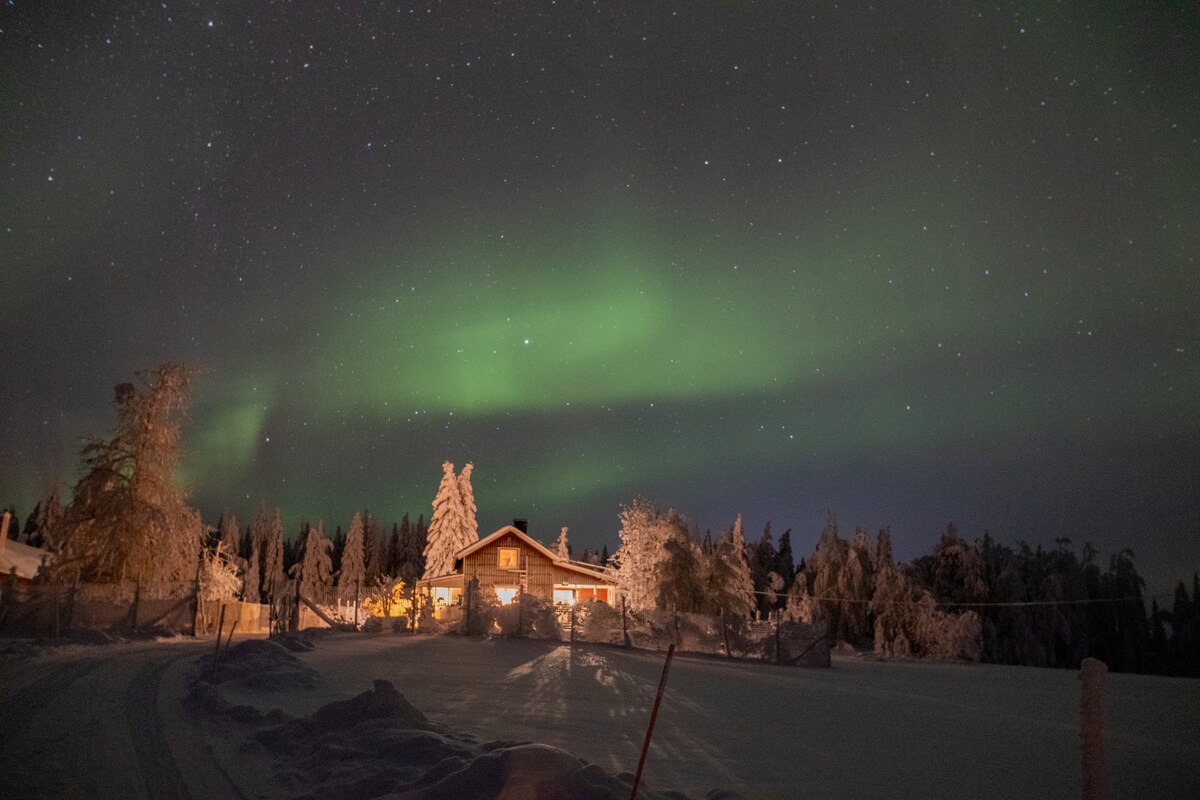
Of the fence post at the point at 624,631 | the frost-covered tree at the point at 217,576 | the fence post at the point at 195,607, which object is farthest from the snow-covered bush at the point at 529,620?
the frost-covered tree at the point at 217,576

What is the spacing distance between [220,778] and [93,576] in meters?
37.3

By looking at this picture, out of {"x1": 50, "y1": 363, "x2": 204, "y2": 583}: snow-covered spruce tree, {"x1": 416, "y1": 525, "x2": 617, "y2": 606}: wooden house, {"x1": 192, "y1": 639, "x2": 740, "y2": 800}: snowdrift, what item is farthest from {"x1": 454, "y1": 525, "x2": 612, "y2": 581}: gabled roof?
{"x1": 192, "y1": 639, "x2": 740, "y2": 800}: snowdrift

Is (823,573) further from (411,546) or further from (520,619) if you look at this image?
(411,546)

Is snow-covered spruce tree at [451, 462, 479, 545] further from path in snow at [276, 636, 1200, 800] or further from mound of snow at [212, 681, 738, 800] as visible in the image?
mound of snow at [212, 681, 738, 800]

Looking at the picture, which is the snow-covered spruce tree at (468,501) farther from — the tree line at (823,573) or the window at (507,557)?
the window at (507,557)

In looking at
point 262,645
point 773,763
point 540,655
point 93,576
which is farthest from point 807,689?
point 93,576

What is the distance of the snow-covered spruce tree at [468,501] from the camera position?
6731cm

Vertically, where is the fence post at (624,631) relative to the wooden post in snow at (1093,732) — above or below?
below

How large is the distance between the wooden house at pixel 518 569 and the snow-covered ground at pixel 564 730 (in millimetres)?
29691

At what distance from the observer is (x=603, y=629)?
115ft

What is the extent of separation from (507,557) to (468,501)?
1560cm

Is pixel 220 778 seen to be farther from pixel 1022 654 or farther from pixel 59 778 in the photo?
pixel 1022 654

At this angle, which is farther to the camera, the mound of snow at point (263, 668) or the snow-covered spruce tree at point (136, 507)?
the snow-covered spruce tree at point (136, 507)

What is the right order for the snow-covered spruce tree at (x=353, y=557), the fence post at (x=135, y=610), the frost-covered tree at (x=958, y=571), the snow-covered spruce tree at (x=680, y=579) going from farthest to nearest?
the snow-covered spruce tree at (x=353, y=557)
the frost-covered tree at (x=958, y=571)
the snow-covered spruce tree at (x=680, y=579)
the fence post at (x=135, y=610)
